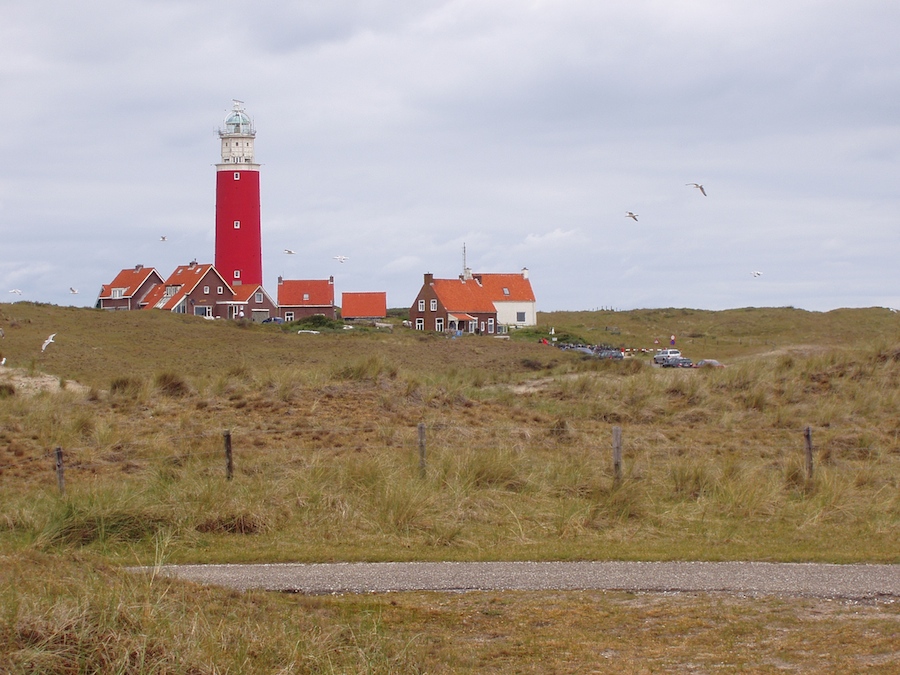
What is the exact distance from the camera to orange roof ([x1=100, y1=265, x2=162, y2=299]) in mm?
80438

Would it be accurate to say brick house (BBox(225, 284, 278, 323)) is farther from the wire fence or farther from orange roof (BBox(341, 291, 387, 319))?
the wire fence

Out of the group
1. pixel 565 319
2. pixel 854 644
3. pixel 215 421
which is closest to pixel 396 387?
pixel 215 421

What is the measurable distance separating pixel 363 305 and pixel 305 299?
4693mm

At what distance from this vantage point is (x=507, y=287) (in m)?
82.4

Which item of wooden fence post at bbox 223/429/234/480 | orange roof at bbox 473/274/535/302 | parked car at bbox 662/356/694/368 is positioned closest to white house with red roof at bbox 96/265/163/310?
orange roof at bbox 473/274/535/302

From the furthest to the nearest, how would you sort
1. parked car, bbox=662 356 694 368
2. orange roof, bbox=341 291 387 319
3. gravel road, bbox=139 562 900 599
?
Answer: orange roof, bbox=341 291 387 319, parked car, bbox=662 356 694 368, gravel road, bbox=139 562 900 599

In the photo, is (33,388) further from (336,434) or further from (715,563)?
(715,563)

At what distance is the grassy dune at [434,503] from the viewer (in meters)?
7.61

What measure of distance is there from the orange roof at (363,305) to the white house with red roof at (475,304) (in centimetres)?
309

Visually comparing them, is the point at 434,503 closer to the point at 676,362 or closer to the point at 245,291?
the point at 676,362

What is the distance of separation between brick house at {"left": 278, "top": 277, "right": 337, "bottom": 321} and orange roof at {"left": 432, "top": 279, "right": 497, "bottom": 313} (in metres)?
9.39

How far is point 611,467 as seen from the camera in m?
16.8

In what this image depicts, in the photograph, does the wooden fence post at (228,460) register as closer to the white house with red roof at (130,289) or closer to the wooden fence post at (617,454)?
the wooden fence post at (617,454)


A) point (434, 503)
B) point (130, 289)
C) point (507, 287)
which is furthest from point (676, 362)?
point (130, 289)
